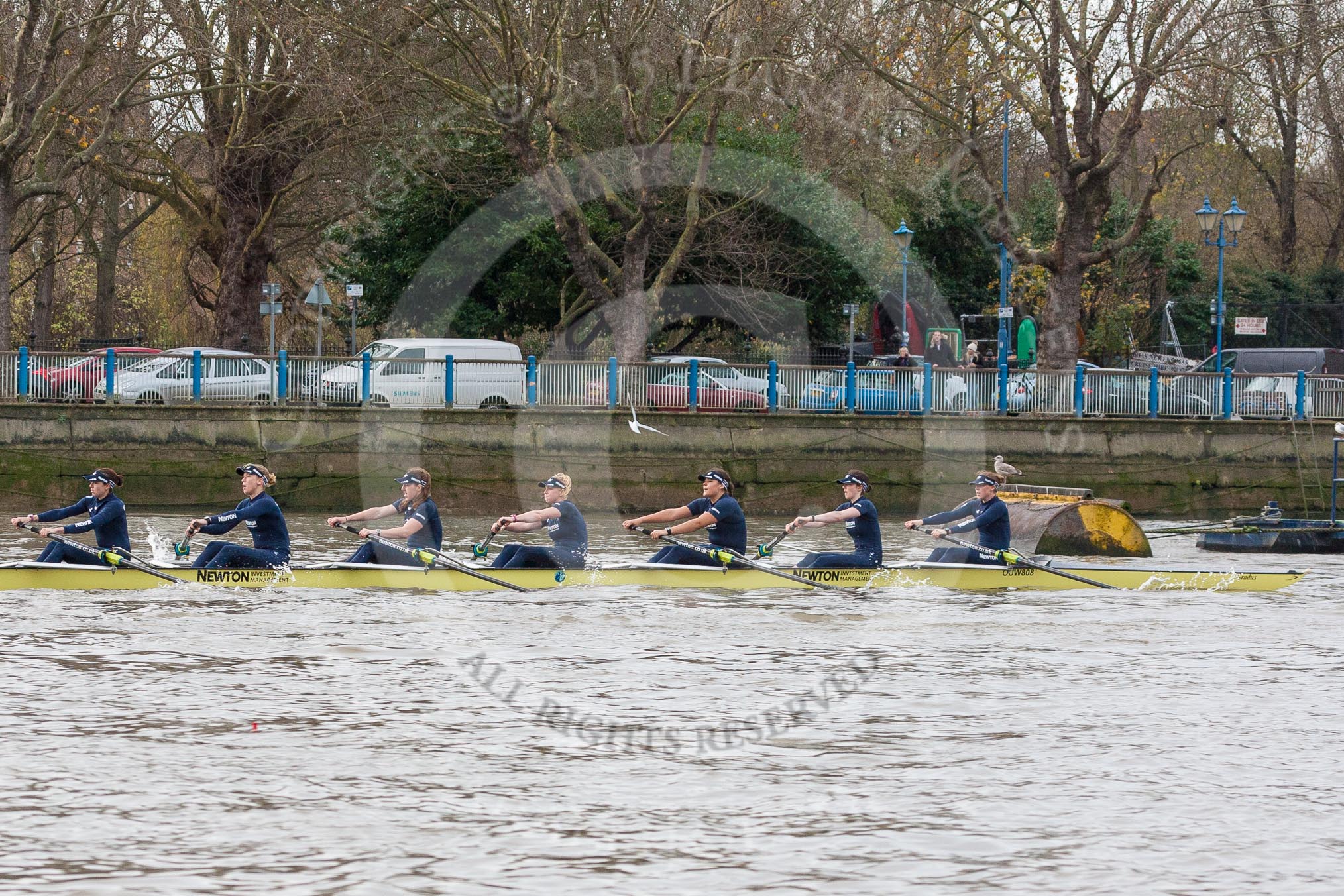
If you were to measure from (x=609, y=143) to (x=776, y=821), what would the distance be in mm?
28189

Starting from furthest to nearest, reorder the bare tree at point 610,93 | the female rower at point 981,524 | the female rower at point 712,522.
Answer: the bare tree at point 610,93, the female rower at point 981,524, the female rower at point 712,522

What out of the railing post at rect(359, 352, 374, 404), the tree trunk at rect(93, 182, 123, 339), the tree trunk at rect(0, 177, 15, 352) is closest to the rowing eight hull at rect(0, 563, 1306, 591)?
the railing post at rect(359, 352, 374, 404)

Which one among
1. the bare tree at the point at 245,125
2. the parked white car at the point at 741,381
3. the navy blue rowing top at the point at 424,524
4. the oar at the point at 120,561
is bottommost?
the oar at the point at 120,561

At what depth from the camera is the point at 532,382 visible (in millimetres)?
27953

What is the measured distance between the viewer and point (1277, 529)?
22438mm

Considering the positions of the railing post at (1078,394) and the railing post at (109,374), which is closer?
the railing post at (109,374)

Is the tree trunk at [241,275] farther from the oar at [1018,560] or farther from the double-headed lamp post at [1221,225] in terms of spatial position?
the oar at [1018,560]

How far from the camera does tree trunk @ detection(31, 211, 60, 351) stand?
139 ft

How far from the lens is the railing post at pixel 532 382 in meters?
27.9

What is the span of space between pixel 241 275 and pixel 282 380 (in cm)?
981

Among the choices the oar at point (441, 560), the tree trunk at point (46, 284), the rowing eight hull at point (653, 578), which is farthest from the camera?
the tree trunk at point (46, 284)

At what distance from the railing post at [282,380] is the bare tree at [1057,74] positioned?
1148 cm

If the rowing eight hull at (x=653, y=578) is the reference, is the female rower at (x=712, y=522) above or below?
above

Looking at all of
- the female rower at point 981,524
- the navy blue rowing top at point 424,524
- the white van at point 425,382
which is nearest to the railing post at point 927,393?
the white van at point 425,382
